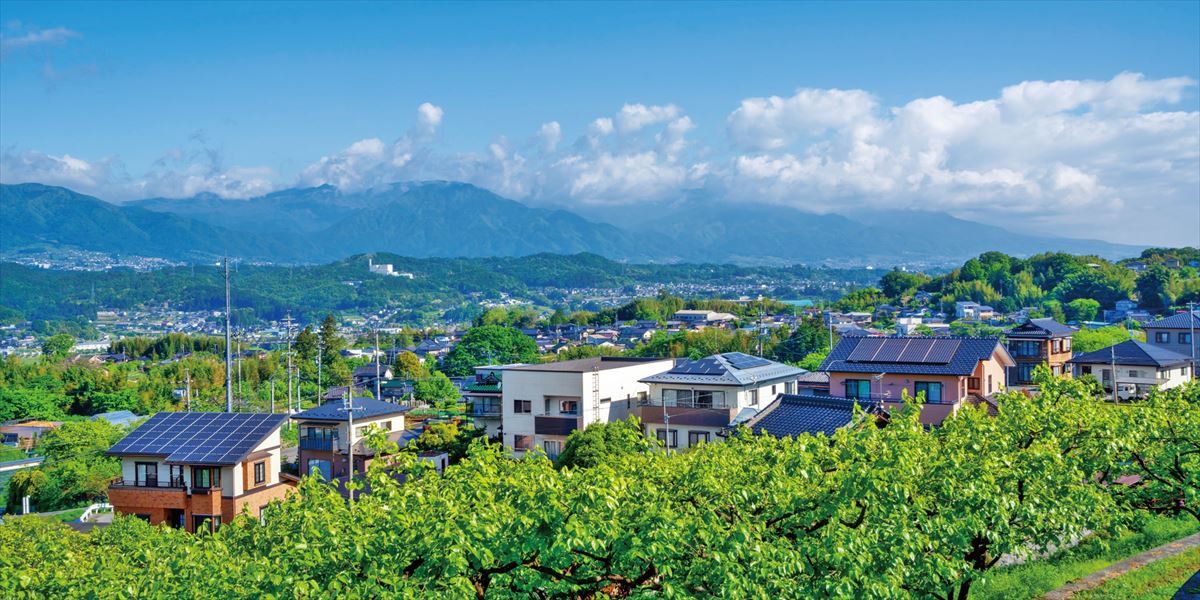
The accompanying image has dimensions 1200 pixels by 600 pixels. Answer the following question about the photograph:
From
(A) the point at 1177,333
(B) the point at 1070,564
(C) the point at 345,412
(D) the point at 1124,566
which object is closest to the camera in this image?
(D) the point at 1124,566

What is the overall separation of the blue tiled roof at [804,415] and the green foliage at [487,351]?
46.2 metres

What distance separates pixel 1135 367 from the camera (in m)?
40.2

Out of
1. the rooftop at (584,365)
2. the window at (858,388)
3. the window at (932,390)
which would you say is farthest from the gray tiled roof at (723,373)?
the window at (932,390)

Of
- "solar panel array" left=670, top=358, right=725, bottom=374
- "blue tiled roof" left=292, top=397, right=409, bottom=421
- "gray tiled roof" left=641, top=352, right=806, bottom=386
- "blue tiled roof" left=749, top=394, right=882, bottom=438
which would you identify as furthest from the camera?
"blue tiled roof" left=292, top=397, right=409, bottom=421

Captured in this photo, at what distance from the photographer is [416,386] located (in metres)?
61.3

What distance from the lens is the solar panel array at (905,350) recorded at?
27.9 m

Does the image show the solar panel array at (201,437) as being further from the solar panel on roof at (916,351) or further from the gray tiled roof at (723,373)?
the solar panel on roof at (916,351)

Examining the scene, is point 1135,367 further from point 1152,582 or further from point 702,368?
point 1152,582

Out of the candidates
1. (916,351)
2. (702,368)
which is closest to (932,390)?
(916,351)

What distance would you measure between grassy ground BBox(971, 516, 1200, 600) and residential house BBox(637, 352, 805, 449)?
1248cm

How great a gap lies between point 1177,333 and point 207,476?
159ft

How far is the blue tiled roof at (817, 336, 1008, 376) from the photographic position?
2730cm

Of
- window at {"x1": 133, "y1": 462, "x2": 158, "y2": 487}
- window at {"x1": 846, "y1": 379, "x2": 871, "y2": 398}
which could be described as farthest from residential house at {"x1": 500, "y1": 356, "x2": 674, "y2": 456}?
window at {"x1": 133, "y1": 462, "x2": 158, "y2": 487}

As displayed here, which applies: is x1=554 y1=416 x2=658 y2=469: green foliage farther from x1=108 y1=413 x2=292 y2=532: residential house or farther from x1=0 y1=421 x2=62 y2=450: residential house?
x1=0 y1=421 x2=62 y2=450: residential house
